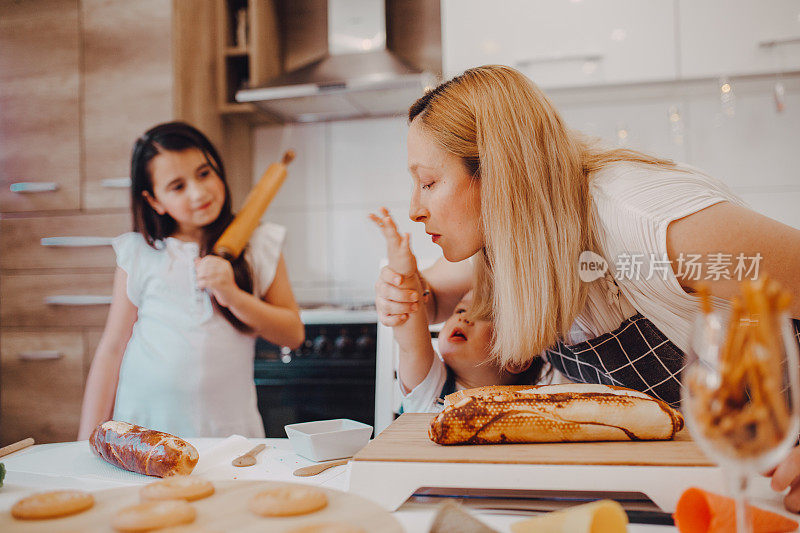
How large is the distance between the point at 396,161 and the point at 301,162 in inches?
17.7

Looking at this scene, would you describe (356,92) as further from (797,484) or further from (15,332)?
(797,484)

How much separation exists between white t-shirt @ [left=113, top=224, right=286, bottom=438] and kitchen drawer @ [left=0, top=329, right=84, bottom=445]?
86 cm

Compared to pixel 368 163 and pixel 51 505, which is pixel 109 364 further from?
pixel 368 163

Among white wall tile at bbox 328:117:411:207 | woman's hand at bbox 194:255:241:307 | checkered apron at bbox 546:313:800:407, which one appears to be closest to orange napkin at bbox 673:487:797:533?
checkered apron at bbox 546:313:800:407

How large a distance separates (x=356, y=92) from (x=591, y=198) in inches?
61.8

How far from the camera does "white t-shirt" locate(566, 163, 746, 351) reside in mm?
763

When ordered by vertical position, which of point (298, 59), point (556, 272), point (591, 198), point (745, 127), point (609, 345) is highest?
point (298, 59)

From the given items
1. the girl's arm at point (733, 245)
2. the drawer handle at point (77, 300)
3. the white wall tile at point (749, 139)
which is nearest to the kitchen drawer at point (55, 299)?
the drawer handle at point (77, 300)

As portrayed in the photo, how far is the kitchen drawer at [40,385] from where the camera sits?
2.31 m

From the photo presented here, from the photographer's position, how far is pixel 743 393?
375 millimetres

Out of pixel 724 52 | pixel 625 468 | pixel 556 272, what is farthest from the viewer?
pixel 724 52

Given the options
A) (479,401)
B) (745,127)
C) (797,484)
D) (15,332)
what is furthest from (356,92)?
(797,484)

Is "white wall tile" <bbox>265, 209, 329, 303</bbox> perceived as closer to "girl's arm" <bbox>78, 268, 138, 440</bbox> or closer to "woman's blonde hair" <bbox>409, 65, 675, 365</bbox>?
"girl's arm" <bbox>78, 268, 138, 440</bbox>

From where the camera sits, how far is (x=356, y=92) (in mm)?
2287
